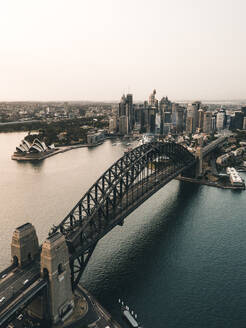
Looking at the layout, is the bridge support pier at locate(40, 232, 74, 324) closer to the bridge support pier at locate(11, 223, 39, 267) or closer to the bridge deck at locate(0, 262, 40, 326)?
the bridge deck at locate(0, 262, 40, 326)

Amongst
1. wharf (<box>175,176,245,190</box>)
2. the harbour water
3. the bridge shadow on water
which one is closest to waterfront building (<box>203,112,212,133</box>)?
wharf (<box>175,176,245,190</box>)

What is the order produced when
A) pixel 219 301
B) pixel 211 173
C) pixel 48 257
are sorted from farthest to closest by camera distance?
pixel 211 173 → pixel 219 301 → pixel 48 257

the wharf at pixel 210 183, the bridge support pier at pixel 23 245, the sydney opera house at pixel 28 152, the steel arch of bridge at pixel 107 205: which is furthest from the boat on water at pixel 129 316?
the sydney opera house at pixel 28 152

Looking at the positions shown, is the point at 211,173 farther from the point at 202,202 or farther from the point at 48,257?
the point at 48,257

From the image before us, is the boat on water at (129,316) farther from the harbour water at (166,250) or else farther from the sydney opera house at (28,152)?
the sydney opera house at (28,152)

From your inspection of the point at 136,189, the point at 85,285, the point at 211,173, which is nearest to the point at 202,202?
the point at 136,189

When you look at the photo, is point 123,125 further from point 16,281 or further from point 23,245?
point 16,281

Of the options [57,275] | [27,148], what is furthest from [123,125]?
[57,275]
